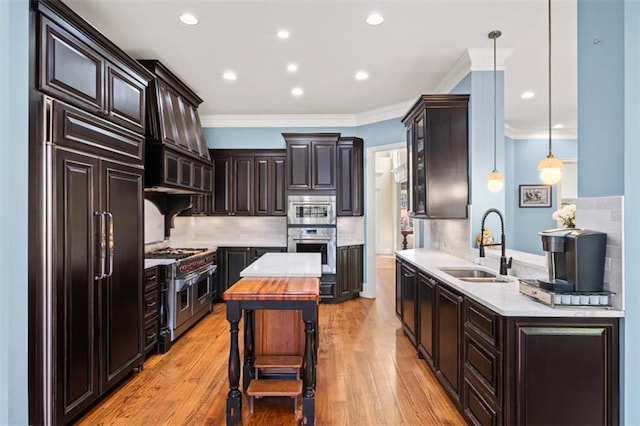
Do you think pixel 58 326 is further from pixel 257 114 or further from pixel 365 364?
pixel 257 114

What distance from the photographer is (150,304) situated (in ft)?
11.2

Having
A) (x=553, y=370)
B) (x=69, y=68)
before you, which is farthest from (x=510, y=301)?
(x=69, y=68)

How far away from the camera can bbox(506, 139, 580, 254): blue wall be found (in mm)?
7129

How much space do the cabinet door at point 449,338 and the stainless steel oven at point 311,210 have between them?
9.16 ft

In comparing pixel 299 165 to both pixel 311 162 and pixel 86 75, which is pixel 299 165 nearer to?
pixel 311 162

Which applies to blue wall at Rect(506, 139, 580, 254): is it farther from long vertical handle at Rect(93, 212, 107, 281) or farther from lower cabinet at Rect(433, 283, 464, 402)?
long vertical handle at Rect(93, 212, 107, 281)

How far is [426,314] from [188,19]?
3292mm

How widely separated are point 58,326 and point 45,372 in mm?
256

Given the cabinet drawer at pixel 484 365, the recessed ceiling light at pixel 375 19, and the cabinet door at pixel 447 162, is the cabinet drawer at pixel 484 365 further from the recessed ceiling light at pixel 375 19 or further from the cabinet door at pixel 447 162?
the recessed ceiling light at pixel 375 19

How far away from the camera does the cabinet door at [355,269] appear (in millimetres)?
5629

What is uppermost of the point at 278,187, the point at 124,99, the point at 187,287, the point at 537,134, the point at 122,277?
the point at 537,134

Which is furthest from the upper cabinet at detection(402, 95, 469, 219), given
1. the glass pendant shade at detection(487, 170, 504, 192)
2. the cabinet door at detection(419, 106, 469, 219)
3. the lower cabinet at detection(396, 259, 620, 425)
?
the lower cabinet at detection(396, 259, 620, 425)

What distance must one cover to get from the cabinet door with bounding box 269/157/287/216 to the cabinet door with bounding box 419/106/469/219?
2.64 meters

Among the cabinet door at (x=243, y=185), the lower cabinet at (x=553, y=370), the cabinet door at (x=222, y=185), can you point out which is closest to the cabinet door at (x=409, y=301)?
the lower cabinet at (x=553, y=370)
